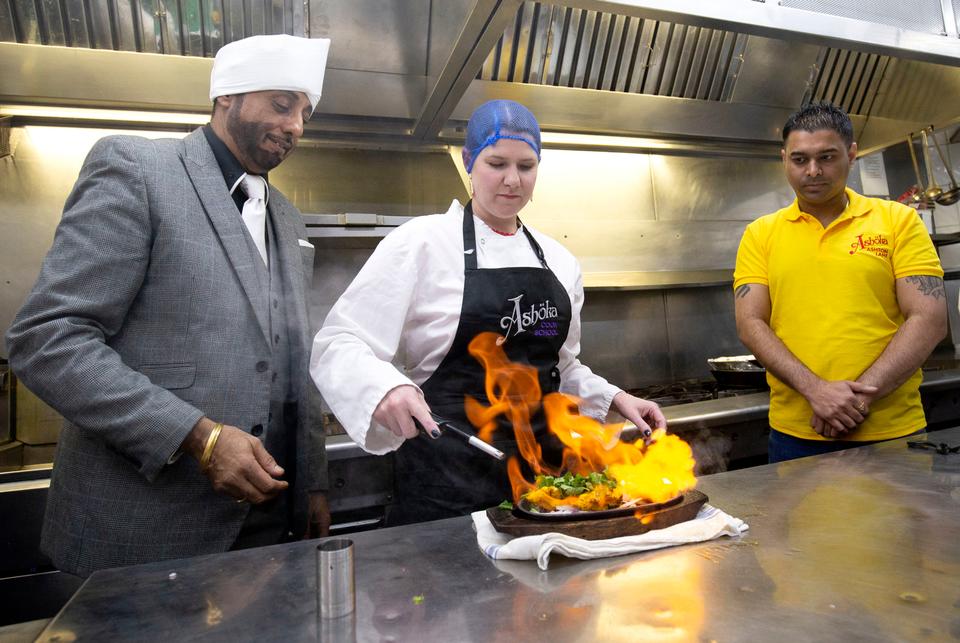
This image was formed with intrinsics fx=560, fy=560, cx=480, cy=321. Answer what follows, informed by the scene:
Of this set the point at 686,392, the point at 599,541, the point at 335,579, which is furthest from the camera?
the point at 686,392

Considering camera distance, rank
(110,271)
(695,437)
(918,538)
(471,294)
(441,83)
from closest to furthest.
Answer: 1. (918,538)
2. (110,271)
3. (471,294)
4. (441,83)
5. (695,437)

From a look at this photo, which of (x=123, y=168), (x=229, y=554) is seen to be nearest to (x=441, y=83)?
(x=123, y=168)

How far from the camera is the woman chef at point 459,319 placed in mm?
1528

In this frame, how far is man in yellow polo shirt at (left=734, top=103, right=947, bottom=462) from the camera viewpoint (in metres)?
2.07

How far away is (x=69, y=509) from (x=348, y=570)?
90cm

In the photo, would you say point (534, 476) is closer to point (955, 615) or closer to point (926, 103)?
point (955, 615)

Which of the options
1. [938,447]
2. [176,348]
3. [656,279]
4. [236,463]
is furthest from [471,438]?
[656,279]

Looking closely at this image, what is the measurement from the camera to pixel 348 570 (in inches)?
34.9

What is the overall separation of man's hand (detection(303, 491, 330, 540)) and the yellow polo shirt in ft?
5.81

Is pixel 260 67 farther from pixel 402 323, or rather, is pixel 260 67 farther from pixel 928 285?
pixel 928 285

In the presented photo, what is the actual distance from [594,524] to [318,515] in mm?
974

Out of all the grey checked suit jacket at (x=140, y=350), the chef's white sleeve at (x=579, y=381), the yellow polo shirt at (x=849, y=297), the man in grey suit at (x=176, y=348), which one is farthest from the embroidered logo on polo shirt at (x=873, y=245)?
the grey checked suit jacket at (x=140, y=350)

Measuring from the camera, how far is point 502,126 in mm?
1672

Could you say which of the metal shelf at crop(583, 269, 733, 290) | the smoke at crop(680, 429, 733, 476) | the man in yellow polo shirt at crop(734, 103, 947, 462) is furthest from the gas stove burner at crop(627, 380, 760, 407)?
the man in yellow polo shirt at crop(734, 103, 947, 462)
